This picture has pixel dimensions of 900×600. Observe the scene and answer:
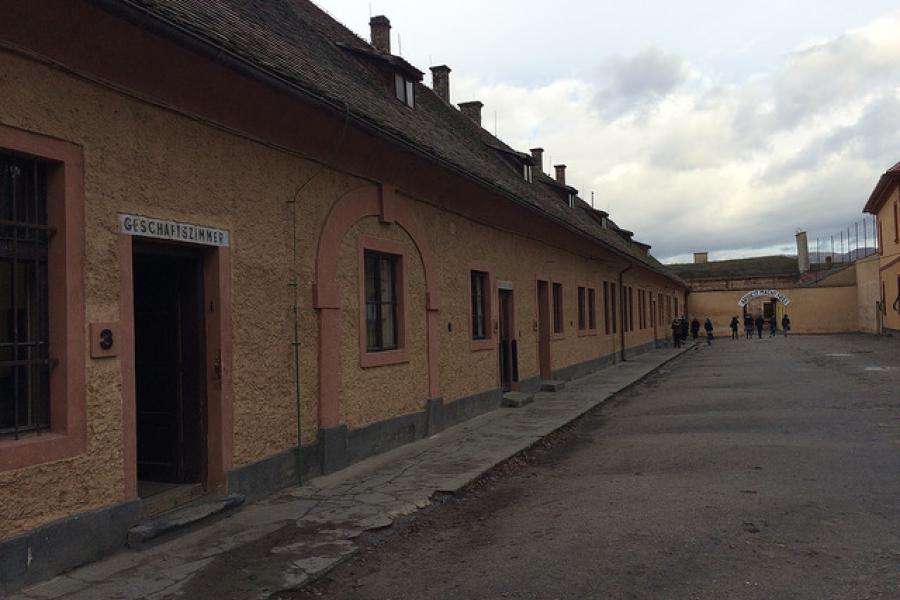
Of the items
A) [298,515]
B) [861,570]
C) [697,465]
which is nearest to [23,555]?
[298,515]

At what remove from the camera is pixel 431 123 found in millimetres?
13539

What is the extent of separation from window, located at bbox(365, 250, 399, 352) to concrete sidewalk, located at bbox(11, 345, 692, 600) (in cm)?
140

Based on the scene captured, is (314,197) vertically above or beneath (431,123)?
beneath

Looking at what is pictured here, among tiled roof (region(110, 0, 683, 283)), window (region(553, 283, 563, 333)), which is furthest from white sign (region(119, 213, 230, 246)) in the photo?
window (region(553, 283, 563, 333))

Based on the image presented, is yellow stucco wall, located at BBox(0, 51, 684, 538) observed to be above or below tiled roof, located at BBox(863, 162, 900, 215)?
below

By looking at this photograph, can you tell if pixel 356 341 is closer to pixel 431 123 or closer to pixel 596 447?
pixel 596 447

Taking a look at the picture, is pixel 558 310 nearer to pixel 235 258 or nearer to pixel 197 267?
pixel 235 258

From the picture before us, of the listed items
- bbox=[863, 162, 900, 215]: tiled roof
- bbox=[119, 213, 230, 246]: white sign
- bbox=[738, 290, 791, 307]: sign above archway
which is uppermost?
bbox=[863, 162, 900, 215]: tiled roof

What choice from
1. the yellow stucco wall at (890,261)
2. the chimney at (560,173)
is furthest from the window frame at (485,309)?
the yellow stucco wall at (890,261)

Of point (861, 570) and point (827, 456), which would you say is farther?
point (827, 456)

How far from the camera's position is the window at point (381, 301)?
9.12 metres

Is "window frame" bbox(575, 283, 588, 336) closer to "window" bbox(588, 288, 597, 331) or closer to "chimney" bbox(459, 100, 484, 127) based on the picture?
"window" bbox(588, 288, 597, 331)

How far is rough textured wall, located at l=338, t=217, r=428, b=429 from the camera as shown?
834 centimetres

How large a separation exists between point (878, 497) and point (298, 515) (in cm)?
494
